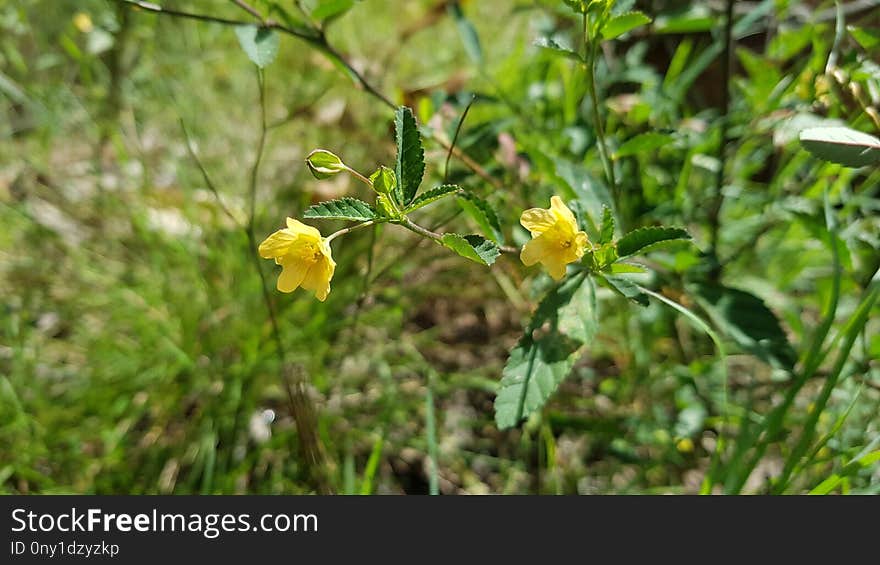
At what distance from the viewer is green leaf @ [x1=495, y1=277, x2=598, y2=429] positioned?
3.06 feet

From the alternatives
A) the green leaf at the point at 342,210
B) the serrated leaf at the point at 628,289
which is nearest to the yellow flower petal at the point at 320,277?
the green leaf at the point at 342,210

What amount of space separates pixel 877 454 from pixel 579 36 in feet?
3.61

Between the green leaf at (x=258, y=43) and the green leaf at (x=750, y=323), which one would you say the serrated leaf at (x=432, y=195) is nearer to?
the green leaf at (x=258, y=43)

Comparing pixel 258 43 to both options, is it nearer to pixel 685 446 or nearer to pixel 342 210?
pixel 342 210

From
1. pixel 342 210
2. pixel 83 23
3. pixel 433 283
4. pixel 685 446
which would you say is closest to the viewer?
pixel 342 210

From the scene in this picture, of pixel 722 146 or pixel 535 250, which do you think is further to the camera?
pixel 722 146

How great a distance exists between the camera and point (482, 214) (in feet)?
3.28

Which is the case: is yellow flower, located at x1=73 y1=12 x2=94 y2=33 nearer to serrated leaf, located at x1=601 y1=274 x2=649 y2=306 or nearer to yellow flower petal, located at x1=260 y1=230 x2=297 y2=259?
yellow flower petal, located at x1=260 y1=230 x2=297 y2=259

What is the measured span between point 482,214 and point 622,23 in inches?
12.1

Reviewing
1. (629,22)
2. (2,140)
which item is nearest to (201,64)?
(2,140)

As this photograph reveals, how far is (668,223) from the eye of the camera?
1418 millimetres

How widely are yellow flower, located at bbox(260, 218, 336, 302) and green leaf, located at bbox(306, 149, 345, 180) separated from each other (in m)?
0.08

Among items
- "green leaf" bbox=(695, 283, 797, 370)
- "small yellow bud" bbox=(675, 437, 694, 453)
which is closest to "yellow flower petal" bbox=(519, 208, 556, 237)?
"green leaf" bbox=(695, 283, 797, 370)

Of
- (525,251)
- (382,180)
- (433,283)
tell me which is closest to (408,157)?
(382,180)
